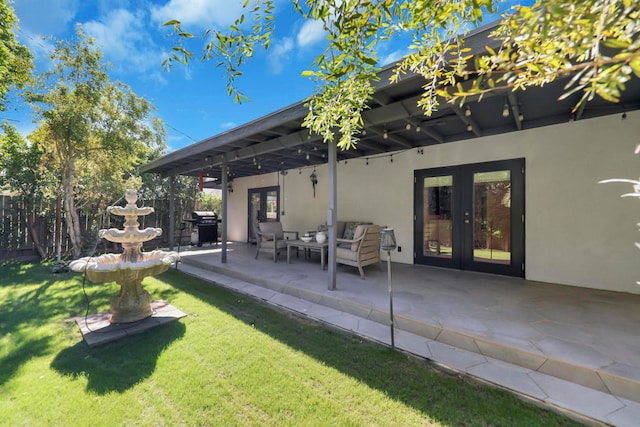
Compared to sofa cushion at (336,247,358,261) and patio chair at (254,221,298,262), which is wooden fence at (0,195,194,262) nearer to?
patio chair at (254,221,298,262)

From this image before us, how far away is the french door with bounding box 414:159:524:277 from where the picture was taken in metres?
4.77

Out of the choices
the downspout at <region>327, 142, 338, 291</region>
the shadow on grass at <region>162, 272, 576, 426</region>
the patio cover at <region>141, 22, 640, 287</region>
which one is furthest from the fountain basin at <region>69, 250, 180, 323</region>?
the patio cover at <region>141, 22, 640, 287</region>

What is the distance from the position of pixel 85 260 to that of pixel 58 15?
6.39 m

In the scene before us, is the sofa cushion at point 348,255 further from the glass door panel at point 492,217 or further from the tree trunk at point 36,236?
the tree trunk at point 36,236

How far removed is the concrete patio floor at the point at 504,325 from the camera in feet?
6.44

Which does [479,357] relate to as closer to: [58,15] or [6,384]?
[6,384]

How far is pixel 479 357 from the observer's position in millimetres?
2434

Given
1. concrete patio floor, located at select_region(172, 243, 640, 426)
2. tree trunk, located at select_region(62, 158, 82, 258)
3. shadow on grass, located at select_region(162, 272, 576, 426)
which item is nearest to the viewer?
shadow on grass, located at select_region(162, 272, 576, 426)

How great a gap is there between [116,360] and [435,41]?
381 centimetres

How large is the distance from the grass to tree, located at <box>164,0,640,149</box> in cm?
199

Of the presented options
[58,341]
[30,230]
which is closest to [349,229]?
[58,341]

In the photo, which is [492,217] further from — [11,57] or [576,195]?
[11,57]

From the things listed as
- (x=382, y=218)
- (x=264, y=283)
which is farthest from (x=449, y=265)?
(x=264, y=283)

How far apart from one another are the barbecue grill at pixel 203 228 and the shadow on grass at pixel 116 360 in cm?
707
